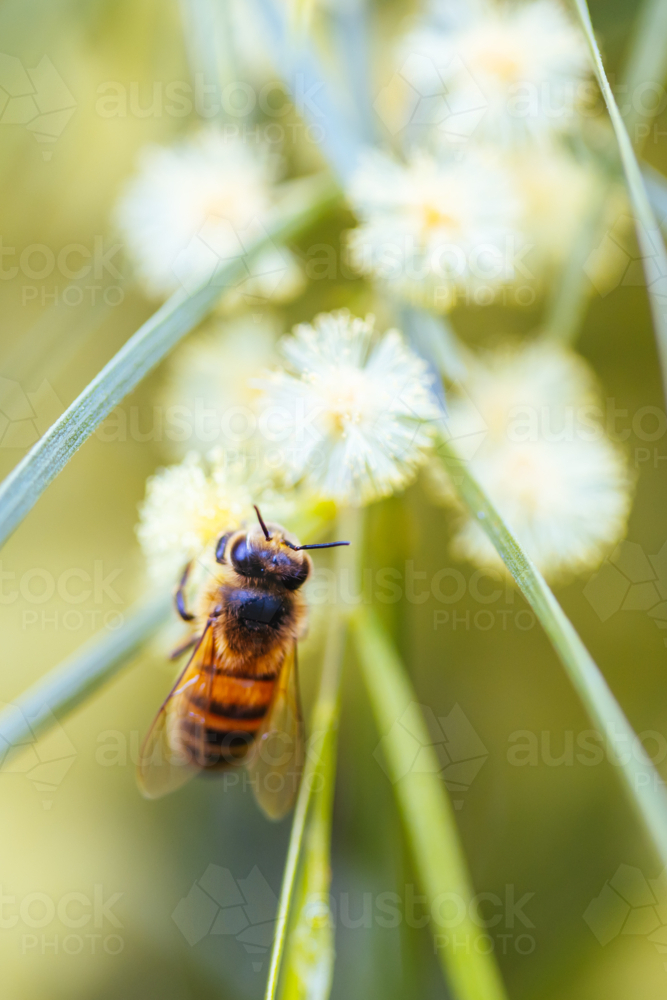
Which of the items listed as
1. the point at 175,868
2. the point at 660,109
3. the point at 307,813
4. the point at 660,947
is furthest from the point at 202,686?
the point at 660,109

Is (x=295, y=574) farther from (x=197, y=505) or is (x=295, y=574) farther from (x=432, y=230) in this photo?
(x=432, y=230)

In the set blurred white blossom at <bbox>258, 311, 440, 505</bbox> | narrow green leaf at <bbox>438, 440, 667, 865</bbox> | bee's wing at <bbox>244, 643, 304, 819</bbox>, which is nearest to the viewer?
narrow green leaf at <bbox>438, 440, 667, 865</bbox>

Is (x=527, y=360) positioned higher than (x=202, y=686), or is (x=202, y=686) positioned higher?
(x=527, y=360)

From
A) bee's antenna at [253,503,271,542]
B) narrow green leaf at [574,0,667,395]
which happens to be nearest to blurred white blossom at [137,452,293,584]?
bee's antenna at [253,503,271,542]

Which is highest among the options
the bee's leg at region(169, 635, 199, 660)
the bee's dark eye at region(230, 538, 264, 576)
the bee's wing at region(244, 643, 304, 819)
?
the bee's dark eye at region(230, 538, 264, 576)

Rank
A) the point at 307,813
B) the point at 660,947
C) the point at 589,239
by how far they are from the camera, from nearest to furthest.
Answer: the point at 307,813 < the point at 589,239 < the point at 660,947

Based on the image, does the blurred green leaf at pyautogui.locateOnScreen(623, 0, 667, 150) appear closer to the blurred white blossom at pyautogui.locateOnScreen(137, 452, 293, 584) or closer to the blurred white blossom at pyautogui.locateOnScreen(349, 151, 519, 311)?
the blurred white blossom at pyautogui.locateOnScreen(349, 151, 519, 311)

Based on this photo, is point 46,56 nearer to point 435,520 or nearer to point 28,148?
point 28,148
